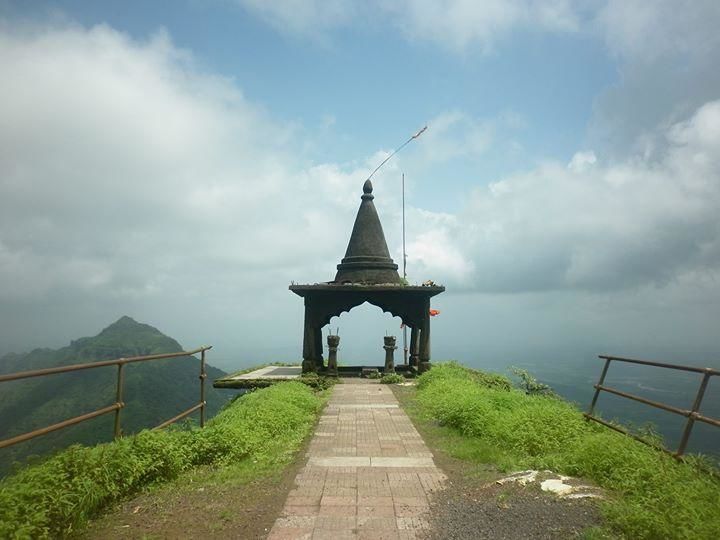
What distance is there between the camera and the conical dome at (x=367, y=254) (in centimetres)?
1630

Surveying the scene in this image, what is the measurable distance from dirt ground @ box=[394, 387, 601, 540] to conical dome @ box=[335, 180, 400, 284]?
10.9 metres

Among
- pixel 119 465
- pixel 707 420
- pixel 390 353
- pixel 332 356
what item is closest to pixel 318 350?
pixel 332 356

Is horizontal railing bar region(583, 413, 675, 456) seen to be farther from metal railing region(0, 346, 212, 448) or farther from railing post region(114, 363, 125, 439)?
railing post region(114, 363, 125, 439)

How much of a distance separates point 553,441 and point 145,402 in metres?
75.9

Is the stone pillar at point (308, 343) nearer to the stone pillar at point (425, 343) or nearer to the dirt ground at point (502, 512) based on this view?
the stone pillar at point (425, 343)

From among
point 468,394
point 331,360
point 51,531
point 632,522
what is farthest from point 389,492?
point 331,360

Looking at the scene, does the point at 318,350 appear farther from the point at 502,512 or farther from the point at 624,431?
the point at 502,512

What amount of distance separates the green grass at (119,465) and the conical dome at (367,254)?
8.41m

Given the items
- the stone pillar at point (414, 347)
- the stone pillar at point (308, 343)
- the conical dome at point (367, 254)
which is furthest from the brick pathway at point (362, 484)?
the stone pillar at point (414, 347)

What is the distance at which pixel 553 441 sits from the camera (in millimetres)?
6605

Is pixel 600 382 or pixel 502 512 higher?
pixel 600 382

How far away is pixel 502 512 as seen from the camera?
4.46 m

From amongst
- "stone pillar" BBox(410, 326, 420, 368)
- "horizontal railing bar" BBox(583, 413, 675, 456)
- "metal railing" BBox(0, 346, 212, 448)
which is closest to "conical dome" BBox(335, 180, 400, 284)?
"stone pillar" BBox(410, 326, 420, 368)

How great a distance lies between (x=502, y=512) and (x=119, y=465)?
3.81 metres
